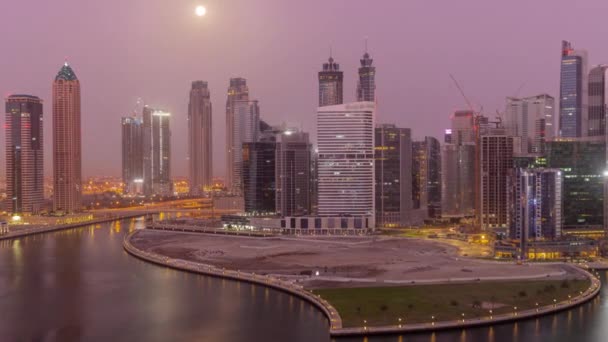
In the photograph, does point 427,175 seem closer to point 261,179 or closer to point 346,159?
point 261,179

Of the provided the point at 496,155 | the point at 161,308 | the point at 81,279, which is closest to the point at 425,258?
the point at 161,308

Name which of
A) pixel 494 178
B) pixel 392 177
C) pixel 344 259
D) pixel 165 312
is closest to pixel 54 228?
pixel 392 177

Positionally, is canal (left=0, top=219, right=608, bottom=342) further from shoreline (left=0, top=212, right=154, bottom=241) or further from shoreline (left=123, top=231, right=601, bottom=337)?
shoreline (left=0, top=212, right=154, bottom=241)

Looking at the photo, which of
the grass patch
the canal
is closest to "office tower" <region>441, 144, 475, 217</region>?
the grass patch

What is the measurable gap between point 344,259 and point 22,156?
43.2 meters

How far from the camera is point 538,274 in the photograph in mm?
24969

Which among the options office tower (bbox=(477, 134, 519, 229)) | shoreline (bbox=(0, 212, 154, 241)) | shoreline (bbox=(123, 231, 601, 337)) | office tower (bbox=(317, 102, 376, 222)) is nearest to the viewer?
shoreline (bbox=(123, 231, 601, 337))

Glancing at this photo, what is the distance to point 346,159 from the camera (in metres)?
45.0

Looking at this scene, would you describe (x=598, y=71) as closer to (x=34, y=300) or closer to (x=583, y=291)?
(x=583, y=291)

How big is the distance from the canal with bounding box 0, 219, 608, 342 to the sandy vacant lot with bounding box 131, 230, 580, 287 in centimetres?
280

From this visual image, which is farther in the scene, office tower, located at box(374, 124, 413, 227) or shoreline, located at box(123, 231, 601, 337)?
office tower, located at box(374, 124, 413, 227)

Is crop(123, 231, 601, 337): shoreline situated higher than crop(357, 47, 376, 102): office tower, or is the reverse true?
crop(357, 47, 376, 102): office tower

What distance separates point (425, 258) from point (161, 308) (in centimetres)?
1361

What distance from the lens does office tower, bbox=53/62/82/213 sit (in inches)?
2554
